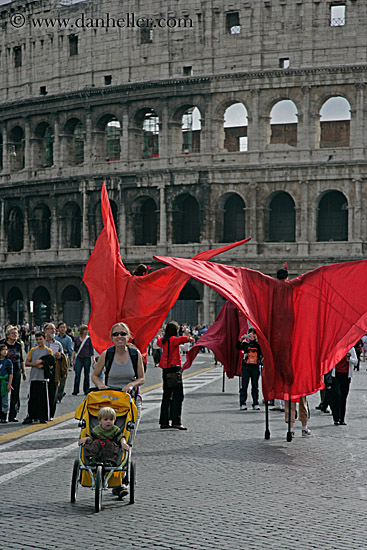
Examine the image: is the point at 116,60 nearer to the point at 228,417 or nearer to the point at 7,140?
the point at 7,140

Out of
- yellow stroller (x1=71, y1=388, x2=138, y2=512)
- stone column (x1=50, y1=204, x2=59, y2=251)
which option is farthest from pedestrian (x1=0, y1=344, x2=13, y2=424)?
stone column (x1=50, y1=204, x2=59, y2=251)

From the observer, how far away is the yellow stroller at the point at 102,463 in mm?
7582

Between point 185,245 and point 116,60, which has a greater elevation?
point 116,60

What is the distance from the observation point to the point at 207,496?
798 centimetres

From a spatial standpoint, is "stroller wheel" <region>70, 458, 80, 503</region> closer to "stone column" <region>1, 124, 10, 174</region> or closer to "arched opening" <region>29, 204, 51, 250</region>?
"arched opening" <region>29, 204, 51, 250</region>

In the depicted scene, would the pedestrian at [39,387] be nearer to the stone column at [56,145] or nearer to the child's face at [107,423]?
the child's face at [107,423]

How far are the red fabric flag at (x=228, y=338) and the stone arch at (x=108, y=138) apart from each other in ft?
90.9

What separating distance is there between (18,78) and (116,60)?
20.0 ft

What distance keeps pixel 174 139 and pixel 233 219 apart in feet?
14.6

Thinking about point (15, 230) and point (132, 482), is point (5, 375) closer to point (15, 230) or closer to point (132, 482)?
point (132, 482)

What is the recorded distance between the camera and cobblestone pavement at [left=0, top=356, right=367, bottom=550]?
21.3 ft

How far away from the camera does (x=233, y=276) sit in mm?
11562

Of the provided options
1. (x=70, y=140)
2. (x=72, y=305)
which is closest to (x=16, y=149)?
(x=70, y=140)

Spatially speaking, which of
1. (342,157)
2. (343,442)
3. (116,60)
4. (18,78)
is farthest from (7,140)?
(343,442)
